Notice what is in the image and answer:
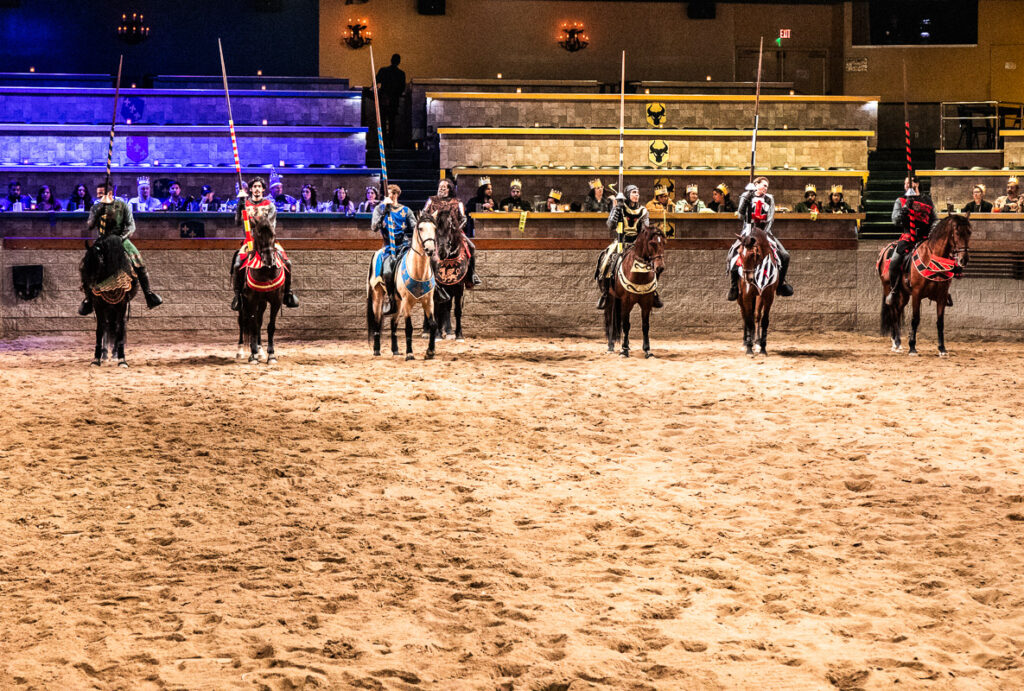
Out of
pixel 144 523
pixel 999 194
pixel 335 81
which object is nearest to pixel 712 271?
pixel 999 194

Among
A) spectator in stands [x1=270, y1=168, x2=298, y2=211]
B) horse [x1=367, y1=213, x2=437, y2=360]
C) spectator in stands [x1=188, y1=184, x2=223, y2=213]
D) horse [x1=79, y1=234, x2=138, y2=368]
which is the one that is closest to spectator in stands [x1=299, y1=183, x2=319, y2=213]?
spectator in stands [x1=270, y1=168, x2=298, y2=211]

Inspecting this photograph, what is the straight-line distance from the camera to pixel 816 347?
47.2 ft

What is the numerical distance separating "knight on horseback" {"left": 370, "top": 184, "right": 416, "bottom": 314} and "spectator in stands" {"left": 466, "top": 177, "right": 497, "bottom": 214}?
13.0ft

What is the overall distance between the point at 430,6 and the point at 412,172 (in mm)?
4979

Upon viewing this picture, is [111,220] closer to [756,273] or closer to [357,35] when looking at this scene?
[756,273]

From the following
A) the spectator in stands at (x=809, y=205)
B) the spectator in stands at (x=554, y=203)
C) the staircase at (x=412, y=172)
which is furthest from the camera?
the staircase at (x=412, y=172)

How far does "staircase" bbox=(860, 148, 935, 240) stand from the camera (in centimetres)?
1875

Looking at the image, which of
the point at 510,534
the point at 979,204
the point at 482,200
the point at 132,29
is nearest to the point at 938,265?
the point at 979,204

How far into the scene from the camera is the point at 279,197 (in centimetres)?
1752

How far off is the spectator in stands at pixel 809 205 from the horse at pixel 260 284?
9159 mm

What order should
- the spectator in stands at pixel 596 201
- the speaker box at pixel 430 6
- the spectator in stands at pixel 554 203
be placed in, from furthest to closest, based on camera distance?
the speaker box at pixel 430 6 < the spectator in stands at pixel 554 203 < the spectator in stands at pixel 596 201

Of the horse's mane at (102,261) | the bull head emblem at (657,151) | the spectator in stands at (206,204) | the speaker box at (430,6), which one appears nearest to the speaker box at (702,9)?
the speaker box at (430,6)

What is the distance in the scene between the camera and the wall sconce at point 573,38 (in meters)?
22.7

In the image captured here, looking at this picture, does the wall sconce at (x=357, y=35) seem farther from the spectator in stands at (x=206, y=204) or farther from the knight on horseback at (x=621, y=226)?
the knight on horseback at (x=621, y=226)
